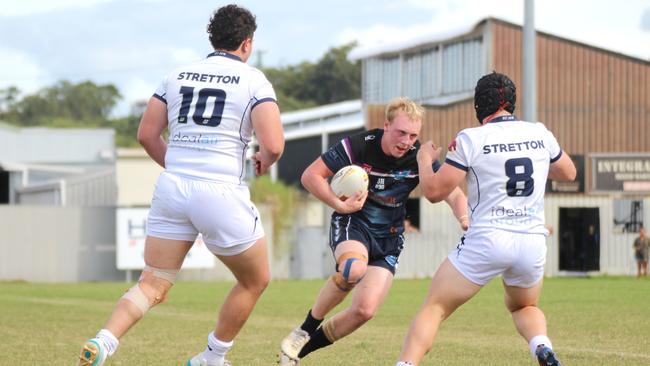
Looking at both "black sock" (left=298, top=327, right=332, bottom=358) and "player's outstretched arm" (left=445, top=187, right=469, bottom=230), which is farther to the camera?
"black sock" (left=298, top=327, right=332, bottom=358)

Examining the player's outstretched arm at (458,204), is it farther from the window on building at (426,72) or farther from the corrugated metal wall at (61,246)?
the window on building at (426,72)

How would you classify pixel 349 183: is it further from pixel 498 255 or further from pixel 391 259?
pixel 498 255

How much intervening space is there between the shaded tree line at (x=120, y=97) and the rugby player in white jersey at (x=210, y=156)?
75728 mm

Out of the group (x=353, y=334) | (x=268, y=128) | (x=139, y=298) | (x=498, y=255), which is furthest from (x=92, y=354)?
(x=353, y=334)

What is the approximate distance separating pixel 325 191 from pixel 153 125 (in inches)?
61.3

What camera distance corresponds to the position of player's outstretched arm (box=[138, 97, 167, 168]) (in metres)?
8.20

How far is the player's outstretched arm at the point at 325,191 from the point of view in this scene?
908 centimetres

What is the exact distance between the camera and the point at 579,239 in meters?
41.0

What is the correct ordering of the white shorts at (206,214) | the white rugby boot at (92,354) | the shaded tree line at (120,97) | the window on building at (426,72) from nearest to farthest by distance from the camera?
1. the white rugby boot at (92,354)
2. the white shorts at (206,214)
3. the window on building at (426,72)
4. the shaded tree line at (120,97)

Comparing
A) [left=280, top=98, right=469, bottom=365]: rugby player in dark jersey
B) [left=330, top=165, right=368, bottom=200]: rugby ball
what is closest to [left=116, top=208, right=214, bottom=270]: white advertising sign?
[left=280, top=98, right=469, bottom=365]: rugby player in dark jersey

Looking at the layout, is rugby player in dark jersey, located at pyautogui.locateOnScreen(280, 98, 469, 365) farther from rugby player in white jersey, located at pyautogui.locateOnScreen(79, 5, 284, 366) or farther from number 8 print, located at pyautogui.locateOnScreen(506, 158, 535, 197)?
number 8 print, located at pyautogui.locateOnScreen(506, 158, 535, 197)

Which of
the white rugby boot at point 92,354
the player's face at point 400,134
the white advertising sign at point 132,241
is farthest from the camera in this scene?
the white advertising sign at point 132,241

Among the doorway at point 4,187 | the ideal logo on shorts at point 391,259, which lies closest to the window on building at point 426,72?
the doorway at point 4,187

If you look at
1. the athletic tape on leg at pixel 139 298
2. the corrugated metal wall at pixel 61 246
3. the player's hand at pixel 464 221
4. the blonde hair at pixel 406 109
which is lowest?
the corrugated metal wall at pixel 61 246
